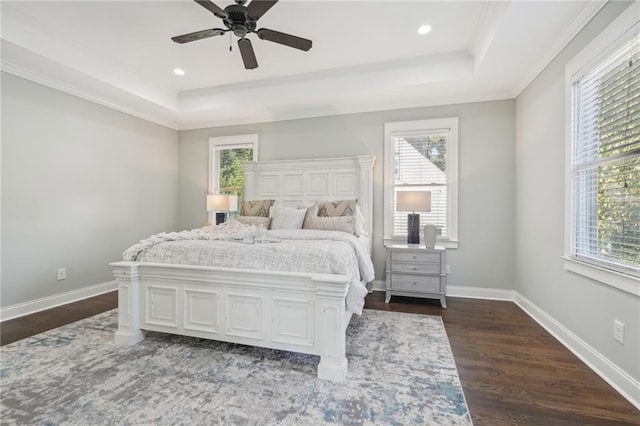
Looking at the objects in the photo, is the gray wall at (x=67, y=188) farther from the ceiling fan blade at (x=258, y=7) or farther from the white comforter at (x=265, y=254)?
the ceiling fan blade at (x=258, y=7)

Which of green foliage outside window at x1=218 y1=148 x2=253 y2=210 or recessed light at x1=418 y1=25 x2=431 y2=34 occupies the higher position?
recessed light at x1=418 y1=25 x2=431 y2=34

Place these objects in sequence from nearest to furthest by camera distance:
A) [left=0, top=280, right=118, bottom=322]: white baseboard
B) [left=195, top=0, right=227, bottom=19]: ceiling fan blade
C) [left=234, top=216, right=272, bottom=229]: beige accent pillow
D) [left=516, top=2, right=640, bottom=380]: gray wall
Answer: [left=516, top=2, right=640, bottom=380]: gray wall → [left=195, top=0, right=227, bottom=19]: ceiling fan blade → [left=0, top=280, right=118, bottom=322]: white baseboard → [left=234, top=216, right=272, bottom=229]: beige accent pillow

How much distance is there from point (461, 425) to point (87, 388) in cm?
223

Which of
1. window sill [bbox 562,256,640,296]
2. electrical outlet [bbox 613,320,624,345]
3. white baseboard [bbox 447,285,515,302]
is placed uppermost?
window sill [bbox 562,256,640,296]

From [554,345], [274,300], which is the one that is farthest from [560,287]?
→ [274,300]

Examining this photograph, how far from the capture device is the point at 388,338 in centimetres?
249

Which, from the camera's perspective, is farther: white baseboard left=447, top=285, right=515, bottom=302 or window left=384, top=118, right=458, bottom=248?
window left=384, top=118, right=458, bottom=248

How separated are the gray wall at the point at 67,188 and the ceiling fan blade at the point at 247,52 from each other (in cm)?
253

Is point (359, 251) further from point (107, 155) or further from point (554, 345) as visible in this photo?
point (107, 155)

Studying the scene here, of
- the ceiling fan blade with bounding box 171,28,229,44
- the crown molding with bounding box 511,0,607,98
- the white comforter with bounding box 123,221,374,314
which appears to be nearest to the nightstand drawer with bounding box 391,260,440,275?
the white comforter with bounding box 123,221,374,314

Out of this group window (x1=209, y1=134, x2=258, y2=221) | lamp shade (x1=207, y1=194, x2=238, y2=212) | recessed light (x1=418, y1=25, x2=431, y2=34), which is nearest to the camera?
recessed light (x1=418, y1=25, x2=431, y2=34)

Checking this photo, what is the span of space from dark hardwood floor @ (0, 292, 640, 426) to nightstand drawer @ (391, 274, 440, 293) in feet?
0.69

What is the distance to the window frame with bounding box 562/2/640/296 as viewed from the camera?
1.72 m

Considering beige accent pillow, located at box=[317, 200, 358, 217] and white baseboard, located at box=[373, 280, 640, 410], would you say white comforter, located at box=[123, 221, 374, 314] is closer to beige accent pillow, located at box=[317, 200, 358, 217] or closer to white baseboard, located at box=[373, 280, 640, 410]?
beige accent pillow, located at box=[317, 200, 358, 217]
